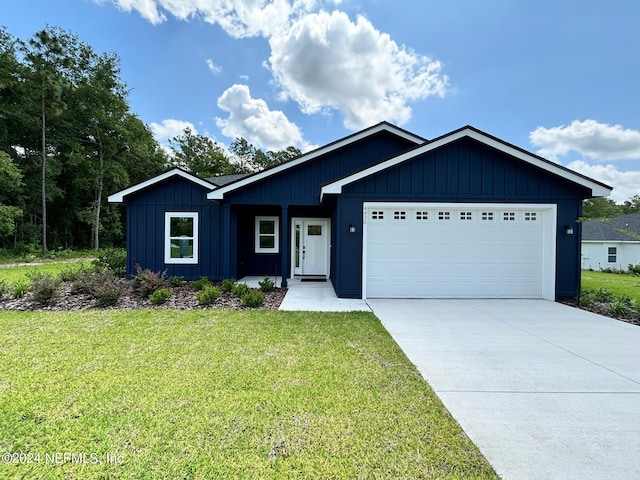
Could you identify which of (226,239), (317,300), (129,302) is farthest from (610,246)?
(129,302)

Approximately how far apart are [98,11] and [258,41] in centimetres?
622

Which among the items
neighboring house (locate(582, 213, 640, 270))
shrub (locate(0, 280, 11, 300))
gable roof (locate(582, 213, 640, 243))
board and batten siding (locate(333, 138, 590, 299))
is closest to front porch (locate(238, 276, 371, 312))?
board and batten siding (locate(333, 138, 590, 299))

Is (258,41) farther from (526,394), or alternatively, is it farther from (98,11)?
(526,394)

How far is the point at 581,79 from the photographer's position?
37.6ft

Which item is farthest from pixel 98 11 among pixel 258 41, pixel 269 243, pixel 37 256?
pixel 37 256

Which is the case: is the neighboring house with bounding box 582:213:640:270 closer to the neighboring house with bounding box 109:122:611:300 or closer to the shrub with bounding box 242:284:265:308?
→ the neighboring house with bounding box 109:122:611:300

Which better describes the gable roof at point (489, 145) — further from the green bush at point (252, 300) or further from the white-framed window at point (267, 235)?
the white-framed window at point (267, 235)

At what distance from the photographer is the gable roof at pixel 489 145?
23.2 feet

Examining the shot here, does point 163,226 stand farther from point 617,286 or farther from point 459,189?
point 617,286

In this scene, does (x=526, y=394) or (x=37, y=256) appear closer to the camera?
(x=526, y=394)

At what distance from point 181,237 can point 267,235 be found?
9.47 feet

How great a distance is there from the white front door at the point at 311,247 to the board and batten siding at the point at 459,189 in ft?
11.4

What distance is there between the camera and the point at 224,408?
8.59 ft

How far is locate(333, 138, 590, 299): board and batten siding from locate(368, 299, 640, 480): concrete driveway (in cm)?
192
